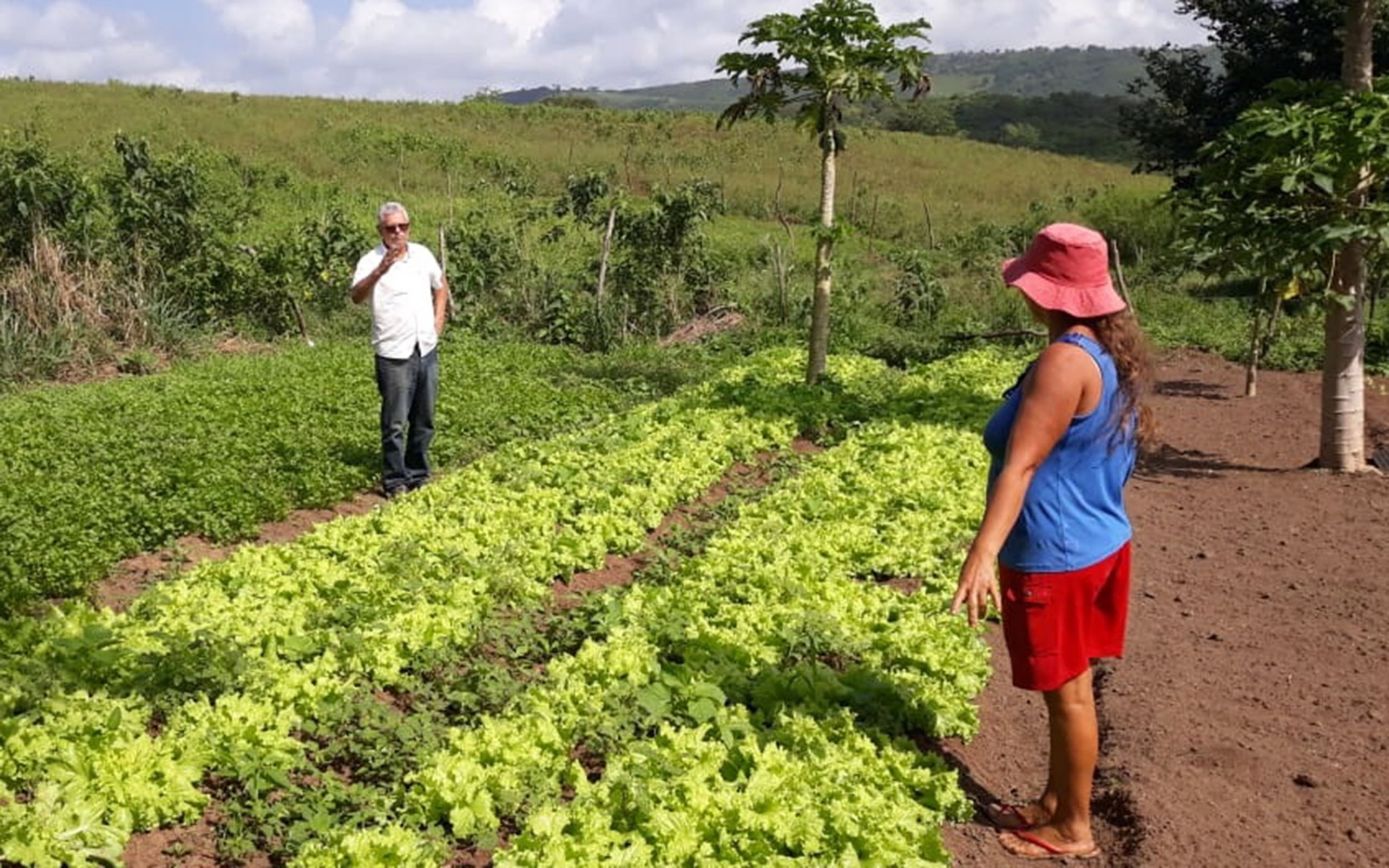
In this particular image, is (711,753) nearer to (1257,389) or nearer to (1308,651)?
(1308,651)

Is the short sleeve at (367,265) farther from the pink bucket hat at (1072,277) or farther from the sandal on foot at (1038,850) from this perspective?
the sandal on foot at (1038,850)

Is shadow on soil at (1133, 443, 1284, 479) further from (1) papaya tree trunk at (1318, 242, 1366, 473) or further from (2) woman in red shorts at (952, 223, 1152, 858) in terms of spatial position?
(2) woman in red shorts at (952, 223, 1152, 858)

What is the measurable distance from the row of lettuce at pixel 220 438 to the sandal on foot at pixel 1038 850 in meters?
5.80

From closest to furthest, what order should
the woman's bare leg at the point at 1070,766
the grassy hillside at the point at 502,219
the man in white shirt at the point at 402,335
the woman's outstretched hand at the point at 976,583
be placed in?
1. the woman's outstretched hand at the point at 976,583
2. the woman's bare leg at the point at 1070,766
3. the man in white shirt at the point at 402,335
4. the grassy hillside at the point at 502,219

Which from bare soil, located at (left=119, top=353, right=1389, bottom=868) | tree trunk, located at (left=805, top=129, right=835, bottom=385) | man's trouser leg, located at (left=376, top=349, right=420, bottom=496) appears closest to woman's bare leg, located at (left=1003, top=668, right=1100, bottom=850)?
bare soil, located at (left=119, top=353, right=1389, bottom=868)

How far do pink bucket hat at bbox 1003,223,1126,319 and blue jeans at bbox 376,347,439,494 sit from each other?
617 cm

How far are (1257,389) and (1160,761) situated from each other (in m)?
9.57

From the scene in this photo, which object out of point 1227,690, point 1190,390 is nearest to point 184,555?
point 1227,690

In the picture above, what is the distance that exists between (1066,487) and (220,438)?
333 inches

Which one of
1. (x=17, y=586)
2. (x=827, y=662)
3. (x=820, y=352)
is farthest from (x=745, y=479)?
(x=17, y=586)

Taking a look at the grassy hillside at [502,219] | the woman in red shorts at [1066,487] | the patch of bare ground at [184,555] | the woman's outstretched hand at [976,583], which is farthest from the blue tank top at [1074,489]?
the grassy hillside at [502,219]

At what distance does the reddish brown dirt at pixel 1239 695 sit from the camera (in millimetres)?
4418

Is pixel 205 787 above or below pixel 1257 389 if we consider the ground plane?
below

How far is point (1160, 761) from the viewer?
493cm
